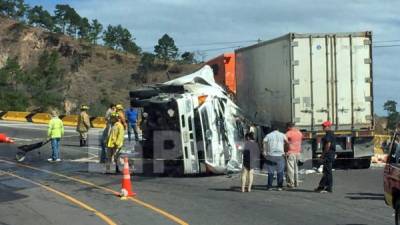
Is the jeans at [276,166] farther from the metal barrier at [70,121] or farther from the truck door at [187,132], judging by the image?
the metal barrier at [70,121]

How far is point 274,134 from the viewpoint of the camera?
14797 mm

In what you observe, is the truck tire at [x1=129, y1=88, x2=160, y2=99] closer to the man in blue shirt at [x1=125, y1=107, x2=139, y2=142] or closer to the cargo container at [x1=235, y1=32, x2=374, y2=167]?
the cargo container at [x1=235, y1=32, x2=374, y2=167]

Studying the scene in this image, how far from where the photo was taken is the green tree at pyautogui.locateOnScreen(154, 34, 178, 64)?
4105 inches

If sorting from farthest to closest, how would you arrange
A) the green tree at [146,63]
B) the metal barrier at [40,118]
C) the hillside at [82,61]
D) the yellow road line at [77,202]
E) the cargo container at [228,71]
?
the green tree at [146,63] → the hillside at [82,61] → the metal barrier at [40,118] → the cargo container at [228,71] → the yellow road line at [77,202]

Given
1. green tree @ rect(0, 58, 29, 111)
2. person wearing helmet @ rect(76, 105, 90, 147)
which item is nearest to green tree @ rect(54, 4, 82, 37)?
green tree @ rect(0, 58, 29, 111)

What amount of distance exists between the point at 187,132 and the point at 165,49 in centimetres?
8919

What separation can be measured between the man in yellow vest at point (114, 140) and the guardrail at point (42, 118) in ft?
64.7

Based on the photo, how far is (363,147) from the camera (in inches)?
706

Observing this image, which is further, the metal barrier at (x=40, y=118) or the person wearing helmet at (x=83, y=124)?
the metal barrier at (x=40, y=118)

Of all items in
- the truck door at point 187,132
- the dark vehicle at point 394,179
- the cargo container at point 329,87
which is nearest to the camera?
the dark vehicle at point 394,179

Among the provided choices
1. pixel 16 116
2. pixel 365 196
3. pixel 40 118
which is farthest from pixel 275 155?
pixel 16 116

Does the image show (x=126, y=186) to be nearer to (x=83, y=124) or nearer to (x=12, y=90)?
(x=83, y=124)

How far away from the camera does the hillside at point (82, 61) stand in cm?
9100

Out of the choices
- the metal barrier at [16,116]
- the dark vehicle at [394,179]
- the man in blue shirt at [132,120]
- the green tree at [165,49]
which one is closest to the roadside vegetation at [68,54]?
the green tree at [165,49]
